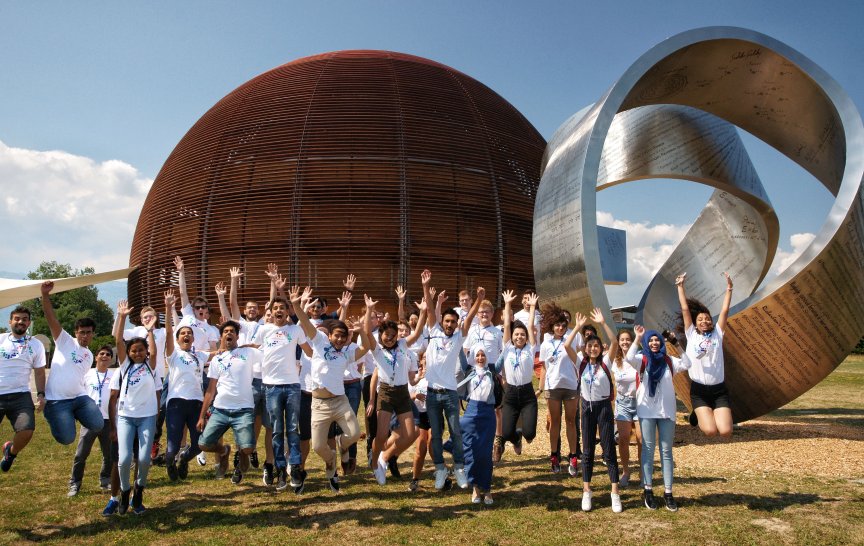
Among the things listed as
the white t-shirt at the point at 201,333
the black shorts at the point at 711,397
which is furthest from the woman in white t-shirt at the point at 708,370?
the white t-shirt at the point at 201,333

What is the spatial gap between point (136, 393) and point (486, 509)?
3.08 m

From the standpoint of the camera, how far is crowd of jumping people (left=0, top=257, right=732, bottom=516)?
516 cm

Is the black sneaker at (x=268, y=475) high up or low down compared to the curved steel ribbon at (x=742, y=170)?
down

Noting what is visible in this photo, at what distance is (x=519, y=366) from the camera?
6.32 m

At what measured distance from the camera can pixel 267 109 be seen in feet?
57.7

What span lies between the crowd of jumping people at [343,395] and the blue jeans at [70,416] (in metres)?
0.01

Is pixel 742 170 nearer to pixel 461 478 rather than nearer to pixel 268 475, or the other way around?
pixel 461 478

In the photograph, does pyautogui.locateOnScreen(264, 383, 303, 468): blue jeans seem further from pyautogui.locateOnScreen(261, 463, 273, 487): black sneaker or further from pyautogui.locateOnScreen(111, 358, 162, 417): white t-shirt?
pyautogui.locateOnScreen(111, 358, 162, 417): white t-shirt

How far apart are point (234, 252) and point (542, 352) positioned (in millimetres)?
11423

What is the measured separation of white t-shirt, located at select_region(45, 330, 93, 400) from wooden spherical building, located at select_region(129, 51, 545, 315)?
9860 mm

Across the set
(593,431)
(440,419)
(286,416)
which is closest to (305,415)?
(286,416)

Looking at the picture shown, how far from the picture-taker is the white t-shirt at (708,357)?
6.32 meters

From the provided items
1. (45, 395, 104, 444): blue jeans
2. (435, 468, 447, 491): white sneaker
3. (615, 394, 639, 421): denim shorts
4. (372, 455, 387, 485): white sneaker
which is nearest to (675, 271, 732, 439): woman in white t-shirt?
(615, 394, 639, 421): denim shorts

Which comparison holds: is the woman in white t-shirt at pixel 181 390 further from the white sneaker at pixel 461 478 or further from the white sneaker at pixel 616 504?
the white sneaker at pixel 616 504
